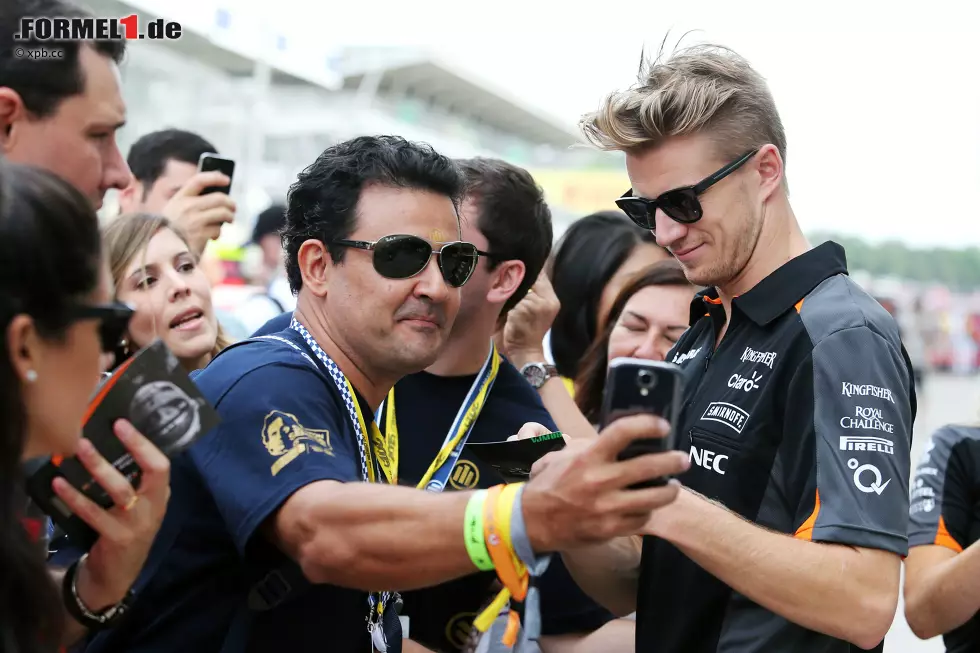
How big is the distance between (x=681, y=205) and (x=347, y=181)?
39.8 inches

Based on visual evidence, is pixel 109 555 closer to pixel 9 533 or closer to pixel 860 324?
pixel 9 533

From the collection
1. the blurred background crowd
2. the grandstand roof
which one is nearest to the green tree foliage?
the blurred background crowd

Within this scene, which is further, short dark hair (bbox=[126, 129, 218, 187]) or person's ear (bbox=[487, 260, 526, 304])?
short dark hair (bbox=[126, 129, 218, 187])

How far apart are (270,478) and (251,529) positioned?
0.40 feet

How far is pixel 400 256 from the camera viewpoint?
9.73 ft

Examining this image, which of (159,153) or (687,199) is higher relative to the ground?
(687,199)

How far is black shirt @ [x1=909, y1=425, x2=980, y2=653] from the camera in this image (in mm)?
3619

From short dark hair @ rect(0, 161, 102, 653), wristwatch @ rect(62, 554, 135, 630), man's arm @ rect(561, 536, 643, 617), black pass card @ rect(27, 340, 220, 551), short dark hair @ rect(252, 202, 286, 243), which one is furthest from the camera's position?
short dark hair @ rect(252, 202, 286, 243)

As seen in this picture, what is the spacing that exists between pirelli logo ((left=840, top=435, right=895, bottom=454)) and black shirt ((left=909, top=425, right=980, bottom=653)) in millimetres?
1258

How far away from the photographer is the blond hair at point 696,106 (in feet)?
9.64

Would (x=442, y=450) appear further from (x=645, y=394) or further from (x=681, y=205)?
(x=645, y=394)

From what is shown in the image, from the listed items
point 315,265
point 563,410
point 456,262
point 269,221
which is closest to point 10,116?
point 315,265

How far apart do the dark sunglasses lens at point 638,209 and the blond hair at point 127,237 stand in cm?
193

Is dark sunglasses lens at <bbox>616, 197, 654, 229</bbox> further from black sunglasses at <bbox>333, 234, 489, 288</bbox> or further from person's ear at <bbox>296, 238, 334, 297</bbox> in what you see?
person's ear at <bbox>296, 238, 334, 297</bbox>
